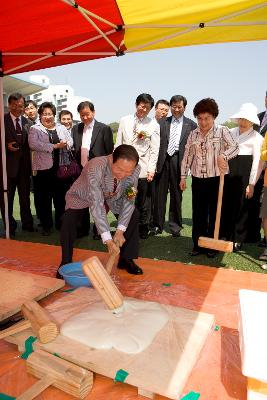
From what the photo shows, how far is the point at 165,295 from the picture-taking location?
2619 millimetres

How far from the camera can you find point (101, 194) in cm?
279

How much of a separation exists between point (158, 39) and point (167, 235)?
2.42m

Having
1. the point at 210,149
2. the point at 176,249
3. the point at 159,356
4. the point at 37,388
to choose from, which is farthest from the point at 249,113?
the point at 37,388

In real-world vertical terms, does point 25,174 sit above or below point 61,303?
above

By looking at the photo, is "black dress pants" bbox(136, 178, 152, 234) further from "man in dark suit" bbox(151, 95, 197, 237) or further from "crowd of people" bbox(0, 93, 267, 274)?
"man in dark suit" bbox(151, 95, 197, 237)

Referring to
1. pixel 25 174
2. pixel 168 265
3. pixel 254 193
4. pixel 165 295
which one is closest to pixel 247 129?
pixel 254 193

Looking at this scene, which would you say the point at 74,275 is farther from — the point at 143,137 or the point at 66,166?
the point at 143,137

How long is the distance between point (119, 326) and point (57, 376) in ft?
1.41

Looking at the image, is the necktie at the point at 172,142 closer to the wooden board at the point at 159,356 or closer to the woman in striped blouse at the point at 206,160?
the woman in striped blouse at the point at 206,160

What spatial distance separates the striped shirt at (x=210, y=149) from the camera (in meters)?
3.49

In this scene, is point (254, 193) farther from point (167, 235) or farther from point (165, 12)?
point (165, 12)

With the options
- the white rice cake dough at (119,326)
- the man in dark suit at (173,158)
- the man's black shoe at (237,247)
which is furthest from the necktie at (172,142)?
the white rice cake dough at (119,326)

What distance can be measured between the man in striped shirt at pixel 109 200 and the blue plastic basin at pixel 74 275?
187mm

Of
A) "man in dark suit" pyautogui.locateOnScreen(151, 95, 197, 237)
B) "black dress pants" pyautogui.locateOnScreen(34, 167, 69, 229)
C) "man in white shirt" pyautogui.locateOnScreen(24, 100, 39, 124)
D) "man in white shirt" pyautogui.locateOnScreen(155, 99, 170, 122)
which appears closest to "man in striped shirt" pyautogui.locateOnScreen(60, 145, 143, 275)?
"man in dark suit" pyautogui.locateOnScreen(151, 95, 197, 237)
